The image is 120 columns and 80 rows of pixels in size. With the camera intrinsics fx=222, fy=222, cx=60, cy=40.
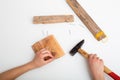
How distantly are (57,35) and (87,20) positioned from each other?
0.55 ft

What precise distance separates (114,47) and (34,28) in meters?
0.41

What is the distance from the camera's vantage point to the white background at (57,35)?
1.08 metres

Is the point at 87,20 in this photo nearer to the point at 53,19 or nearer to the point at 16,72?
the point at 53,19

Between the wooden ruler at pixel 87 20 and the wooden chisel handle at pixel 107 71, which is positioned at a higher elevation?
the wooden ruler at pixel 87 20

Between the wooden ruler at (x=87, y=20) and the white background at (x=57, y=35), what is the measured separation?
2 centimetres

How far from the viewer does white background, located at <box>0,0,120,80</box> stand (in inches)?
42.6

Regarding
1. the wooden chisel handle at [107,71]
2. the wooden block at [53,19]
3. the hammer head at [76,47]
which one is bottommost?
the wooden chisel handle at [107,71]

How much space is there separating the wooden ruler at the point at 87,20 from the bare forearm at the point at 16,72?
0.33 m

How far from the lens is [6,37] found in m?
1.15

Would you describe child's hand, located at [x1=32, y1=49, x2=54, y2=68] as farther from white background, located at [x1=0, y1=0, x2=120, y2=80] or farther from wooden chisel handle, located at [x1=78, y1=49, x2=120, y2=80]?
wooden chisel handle, located at [x1=78, y1=49, x2=120, y2=80]

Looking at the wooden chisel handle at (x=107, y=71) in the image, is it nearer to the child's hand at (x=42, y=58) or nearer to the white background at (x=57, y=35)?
the white background at (x=57, y=35)

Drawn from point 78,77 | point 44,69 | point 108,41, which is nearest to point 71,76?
point 78,77

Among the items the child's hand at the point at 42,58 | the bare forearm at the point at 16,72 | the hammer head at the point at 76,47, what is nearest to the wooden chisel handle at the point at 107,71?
the hammer head at the point at 76,47

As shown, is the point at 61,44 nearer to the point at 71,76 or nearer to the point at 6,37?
the point at 71,76
